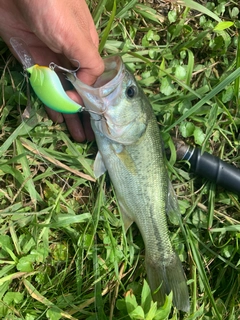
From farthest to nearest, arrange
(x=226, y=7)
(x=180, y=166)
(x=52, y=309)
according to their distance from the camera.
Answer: (x=226, y=7) < (x=180, y=166) < (x=52, y=309)

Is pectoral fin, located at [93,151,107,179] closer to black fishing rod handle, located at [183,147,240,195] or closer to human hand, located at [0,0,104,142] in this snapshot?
human hand, located at [0,0,104,142]

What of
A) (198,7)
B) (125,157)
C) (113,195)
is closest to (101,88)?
(125,157)

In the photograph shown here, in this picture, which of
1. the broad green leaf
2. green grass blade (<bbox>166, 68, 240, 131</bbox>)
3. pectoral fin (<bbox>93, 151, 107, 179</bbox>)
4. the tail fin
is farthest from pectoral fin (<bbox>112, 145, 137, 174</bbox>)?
the broad green leaf

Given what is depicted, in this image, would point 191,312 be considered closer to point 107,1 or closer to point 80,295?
point 80,295

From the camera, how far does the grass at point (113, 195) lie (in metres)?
2.57

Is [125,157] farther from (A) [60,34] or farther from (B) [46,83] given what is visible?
(A) [60,34]

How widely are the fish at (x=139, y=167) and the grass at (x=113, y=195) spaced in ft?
0.47

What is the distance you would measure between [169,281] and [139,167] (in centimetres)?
85

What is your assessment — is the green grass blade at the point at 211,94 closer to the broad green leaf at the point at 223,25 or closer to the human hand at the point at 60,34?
the broad green leaf at the point at 223,25

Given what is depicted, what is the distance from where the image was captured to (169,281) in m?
2.66

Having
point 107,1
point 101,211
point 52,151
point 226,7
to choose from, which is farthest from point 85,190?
point 226,7

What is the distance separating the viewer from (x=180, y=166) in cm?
292

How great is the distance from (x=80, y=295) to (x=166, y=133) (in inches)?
52.1

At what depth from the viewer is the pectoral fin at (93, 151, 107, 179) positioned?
261 centimetres
